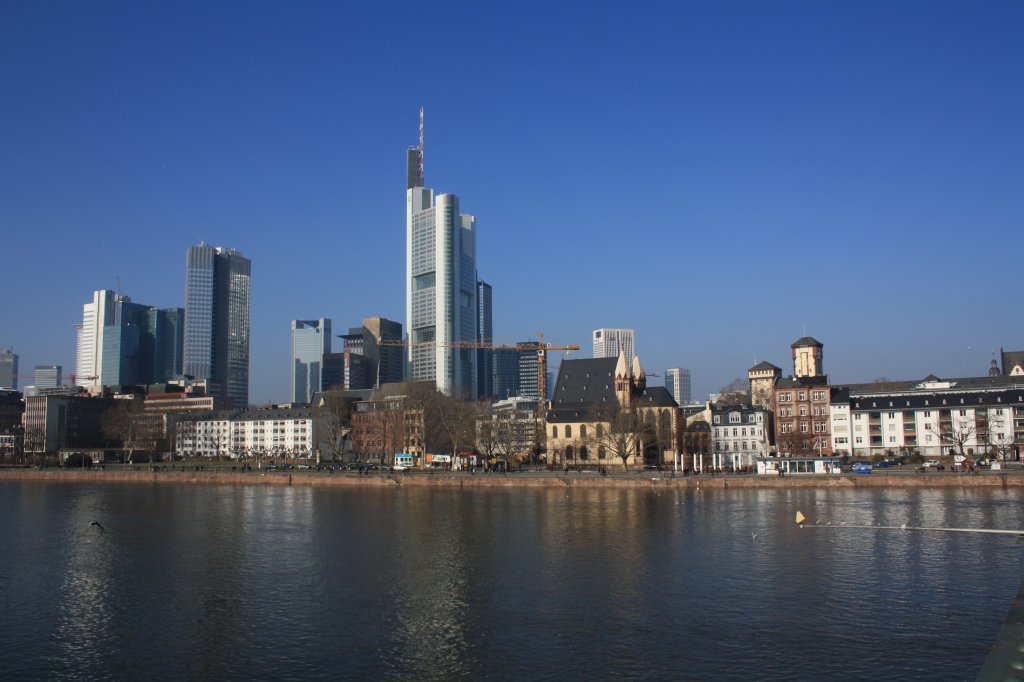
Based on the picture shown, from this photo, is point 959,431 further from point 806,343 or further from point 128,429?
point 128,429

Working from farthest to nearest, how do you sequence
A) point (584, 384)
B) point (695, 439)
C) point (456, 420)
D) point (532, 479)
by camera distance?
1. point (584, 384)
2. point (695, 439)
3. point (456, 420)
4. point (532, 479)

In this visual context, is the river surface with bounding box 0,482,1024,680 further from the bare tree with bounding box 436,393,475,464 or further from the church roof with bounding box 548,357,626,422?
the church roof with bounding box 548,357,626,422

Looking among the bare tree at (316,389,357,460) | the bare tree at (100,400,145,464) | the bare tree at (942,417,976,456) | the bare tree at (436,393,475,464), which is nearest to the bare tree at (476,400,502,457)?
the bare tree at (436,393,475,464)

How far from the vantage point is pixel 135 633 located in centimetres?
2995

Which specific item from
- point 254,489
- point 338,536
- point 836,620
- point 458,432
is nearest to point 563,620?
point 836,620

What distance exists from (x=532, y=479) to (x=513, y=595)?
58.9 metres

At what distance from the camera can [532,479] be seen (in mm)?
93938

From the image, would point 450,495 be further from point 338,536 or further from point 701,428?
point 701,428

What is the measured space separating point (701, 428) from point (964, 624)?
330ft

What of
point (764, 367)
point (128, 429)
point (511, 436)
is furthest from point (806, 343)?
point (128, 429)

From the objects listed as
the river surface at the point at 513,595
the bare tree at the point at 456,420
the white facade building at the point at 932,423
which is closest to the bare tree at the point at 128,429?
the bare tree at the point at 456,420

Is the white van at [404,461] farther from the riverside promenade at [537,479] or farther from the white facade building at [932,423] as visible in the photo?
the white facade building at [932,423]

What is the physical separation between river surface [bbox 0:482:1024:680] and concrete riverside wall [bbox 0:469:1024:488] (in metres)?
18.4

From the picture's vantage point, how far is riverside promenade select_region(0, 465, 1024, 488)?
3258 inches
